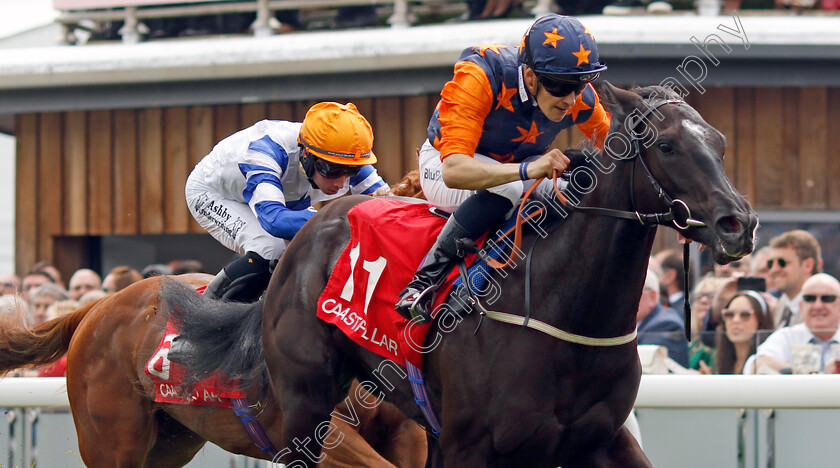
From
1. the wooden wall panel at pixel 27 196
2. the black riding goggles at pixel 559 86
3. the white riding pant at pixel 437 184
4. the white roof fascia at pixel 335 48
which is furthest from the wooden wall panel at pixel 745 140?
the wooden wall panel at pixel 27 196

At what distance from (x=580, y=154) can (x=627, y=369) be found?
69 cm

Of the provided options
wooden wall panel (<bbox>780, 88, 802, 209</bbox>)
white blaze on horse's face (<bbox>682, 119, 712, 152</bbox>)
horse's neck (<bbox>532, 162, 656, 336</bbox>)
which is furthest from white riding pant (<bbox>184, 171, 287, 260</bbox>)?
wooden wall panel (<bbox>780, 88, 802, 209</bbox>)

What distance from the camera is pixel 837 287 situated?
5117mm

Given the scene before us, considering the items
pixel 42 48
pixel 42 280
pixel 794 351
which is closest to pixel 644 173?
pixel 794 351

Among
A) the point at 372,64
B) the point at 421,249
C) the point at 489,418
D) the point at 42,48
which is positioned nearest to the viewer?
the point at 489,418

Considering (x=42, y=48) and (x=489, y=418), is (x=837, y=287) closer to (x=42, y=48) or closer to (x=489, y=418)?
(x=489, y=418)

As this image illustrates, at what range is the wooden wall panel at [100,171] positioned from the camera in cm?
938

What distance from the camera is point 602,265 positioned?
9.73 ft

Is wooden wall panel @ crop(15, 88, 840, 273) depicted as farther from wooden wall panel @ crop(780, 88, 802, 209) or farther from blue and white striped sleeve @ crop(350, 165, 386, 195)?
blue and white striped sleeve @ crop(350, 165, 386, 195)

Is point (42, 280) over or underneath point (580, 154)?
underneath

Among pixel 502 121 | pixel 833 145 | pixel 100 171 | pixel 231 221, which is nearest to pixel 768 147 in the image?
pixel 833 145

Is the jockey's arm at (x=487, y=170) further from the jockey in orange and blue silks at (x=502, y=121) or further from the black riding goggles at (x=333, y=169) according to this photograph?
the black riding goggles at (x=333, y=169)

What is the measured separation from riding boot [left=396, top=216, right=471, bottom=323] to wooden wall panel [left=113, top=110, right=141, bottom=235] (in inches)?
261

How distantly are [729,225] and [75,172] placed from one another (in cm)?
809
